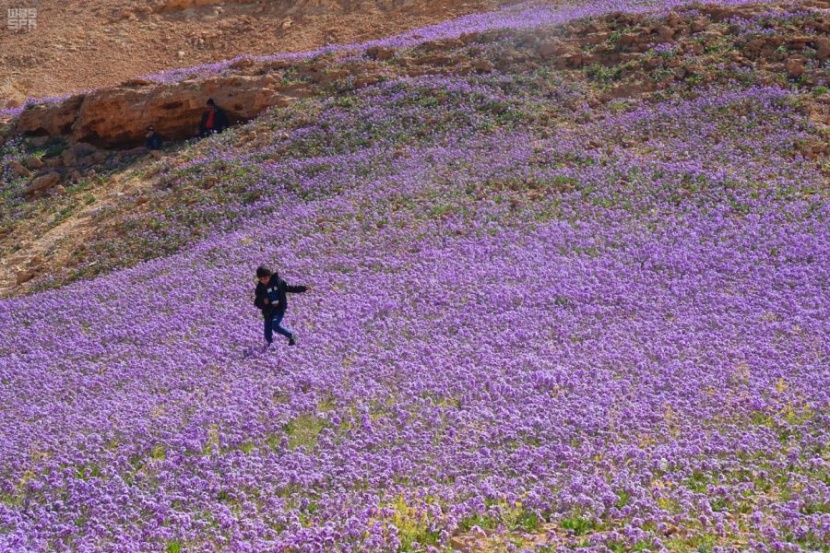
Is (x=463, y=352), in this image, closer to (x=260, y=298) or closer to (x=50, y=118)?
(x=260, y=298)

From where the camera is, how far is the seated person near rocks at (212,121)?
24.0m

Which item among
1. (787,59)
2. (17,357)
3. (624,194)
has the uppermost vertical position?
(787,59)

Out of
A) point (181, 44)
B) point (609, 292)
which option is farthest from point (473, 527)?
point (181, 44)

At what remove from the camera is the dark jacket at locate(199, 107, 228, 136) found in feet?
79.0

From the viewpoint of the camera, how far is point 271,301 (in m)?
12.0

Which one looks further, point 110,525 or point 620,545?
point 110,525

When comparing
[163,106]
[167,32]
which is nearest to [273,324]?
[163,106]

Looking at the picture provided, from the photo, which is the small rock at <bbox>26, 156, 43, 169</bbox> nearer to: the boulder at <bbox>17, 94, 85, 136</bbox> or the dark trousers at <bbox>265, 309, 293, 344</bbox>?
the boulder at <bbox>17, 94, 85, 136</bbox>

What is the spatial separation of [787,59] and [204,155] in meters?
14.5

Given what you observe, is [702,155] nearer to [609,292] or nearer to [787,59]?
[787,59]

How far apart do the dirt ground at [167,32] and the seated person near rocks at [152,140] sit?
7.32 metres

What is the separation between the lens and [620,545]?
269 inches

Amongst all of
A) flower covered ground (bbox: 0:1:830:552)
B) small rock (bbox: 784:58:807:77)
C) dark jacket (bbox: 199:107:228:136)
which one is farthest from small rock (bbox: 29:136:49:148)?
small rock (bbox: 784:58:807:77)

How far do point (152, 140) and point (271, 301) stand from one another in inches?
574
